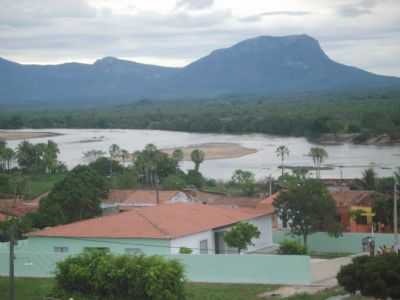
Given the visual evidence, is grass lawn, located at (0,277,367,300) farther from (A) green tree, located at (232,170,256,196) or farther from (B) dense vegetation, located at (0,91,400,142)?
(B) dense vegetation, located at (0,91,400,142)

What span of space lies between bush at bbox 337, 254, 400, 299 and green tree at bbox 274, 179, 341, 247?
9.96m

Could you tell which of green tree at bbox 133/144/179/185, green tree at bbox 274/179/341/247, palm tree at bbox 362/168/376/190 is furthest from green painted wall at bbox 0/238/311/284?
green tree at bbox 133/144/179/185

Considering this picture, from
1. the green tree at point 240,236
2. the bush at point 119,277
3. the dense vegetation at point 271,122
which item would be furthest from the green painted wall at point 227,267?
the dense vegetation at point 271,122

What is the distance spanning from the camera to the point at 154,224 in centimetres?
2361

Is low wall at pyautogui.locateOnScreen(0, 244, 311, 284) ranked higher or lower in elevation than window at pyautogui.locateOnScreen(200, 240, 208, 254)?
lower

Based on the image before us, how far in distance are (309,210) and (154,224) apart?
496 cm

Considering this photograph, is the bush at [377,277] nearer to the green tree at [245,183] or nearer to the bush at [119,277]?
the bush at [119,277]

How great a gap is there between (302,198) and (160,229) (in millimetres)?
4962

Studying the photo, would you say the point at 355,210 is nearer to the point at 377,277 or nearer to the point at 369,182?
the point at 369,182

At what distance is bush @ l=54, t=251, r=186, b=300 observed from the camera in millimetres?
16453

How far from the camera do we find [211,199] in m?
41.2

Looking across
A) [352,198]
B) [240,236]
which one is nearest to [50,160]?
[352,198]

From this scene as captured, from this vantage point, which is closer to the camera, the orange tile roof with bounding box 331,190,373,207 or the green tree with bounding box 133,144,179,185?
the orange tile roof with bounding box 331,190,373,207

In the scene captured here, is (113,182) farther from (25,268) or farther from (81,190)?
(25,268)
